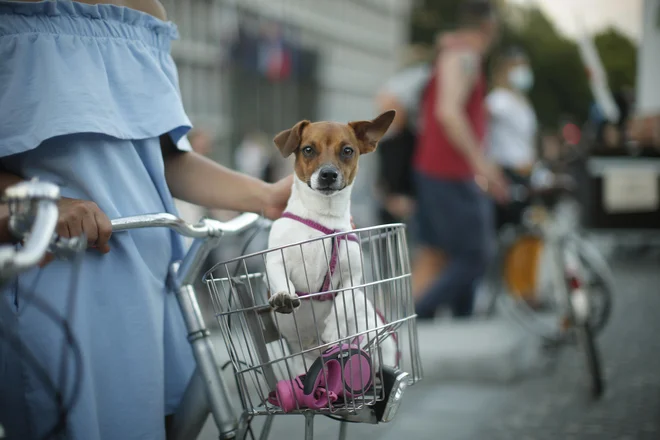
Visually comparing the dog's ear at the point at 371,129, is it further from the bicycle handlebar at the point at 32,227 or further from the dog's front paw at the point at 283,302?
the bicycle handlebar at the point at 32,227

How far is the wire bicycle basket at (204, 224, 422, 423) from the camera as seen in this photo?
62.6 inches

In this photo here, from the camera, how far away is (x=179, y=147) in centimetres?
206

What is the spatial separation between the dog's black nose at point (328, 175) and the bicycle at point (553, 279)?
12.2 ft

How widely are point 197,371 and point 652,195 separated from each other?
28.7 feet

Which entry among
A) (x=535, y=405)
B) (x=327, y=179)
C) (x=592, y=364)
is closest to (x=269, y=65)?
(x=592, y=364)

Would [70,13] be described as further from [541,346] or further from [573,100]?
[573,100]

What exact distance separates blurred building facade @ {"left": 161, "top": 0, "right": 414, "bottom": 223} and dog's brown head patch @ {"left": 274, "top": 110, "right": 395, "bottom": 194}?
15.2m

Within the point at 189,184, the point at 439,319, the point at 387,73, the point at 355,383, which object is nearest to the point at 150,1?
the point at 189,184

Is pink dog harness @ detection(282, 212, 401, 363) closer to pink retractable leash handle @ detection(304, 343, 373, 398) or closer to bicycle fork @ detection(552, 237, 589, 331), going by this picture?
pink retractable leash handle @ detection(304, 343, 373, 398)

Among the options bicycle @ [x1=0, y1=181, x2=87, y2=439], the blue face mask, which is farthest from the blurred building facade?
bicycle @ [x1=0, y1=181, x2=87, y2=439]

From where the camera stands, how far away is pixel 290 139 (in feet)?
5.86

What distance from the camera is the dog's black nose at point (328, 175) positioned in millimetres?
1725

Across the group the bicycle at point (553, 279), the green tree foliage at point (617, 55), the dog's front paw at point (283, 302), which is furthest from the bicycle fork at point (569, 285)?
the dog's front paw at point (283, 302)

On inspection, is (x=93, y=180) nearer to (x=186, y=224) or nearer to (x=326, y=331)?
(x=186, y=224)
